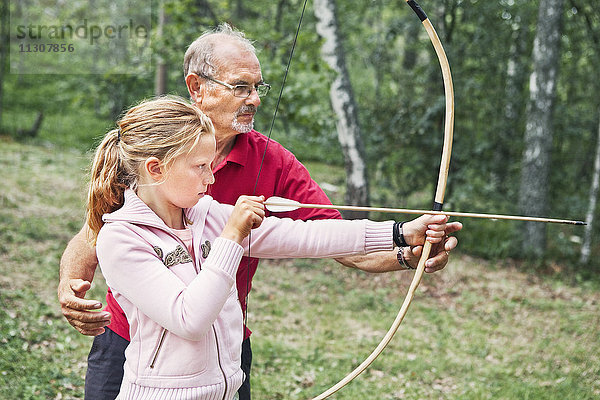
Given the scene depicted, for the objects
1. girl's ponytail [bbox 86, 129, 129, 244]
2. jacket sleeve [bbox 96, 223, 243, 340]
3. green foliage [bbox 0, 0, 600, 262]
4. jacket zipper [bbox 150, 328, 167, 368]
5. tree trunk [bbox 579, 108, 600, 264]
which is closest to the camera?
jacket sleeve [bbox 96, 223, 243, 340]

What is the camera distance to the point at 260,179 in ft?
6.89

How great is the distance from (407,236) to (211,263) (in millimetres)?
646

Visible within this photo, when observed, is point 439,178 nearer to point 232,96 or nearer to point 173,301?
point 232,96

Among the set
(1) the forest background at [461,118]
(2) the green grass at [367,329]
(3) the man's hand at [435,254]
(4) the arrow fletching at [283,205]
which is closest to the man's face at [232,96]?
(4) the arrow fletching at [283,205]

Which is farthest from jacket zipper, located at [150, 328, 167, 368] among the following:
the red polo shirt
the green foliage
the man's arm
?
the green foliage

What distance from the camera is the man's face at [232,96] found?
78.8 inches

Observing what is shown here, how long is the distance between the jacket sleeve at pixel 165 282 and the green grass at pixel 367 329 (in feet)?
7.48

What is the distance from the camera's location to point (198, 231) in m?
1.57

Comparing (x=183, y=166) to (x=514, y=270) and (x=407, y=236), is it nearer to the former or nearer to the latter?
(x=407, y=236)

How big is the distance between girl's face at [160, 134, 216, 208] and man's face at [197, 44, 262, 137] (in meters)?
0.53

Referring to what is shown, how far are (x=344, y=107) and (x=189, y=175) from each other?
15.6 feet

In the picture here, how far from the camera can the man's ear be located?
2096 millimetres

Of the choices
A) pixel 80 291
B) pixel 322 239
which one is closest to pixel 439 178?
pixel 322 239

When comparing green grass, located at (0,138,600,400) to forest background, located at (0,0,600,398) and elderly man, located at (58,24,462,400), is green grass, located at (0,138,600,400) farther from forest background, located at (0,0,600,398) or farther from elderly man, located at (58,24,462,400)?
elderly man, located at (58,24,462,400)
